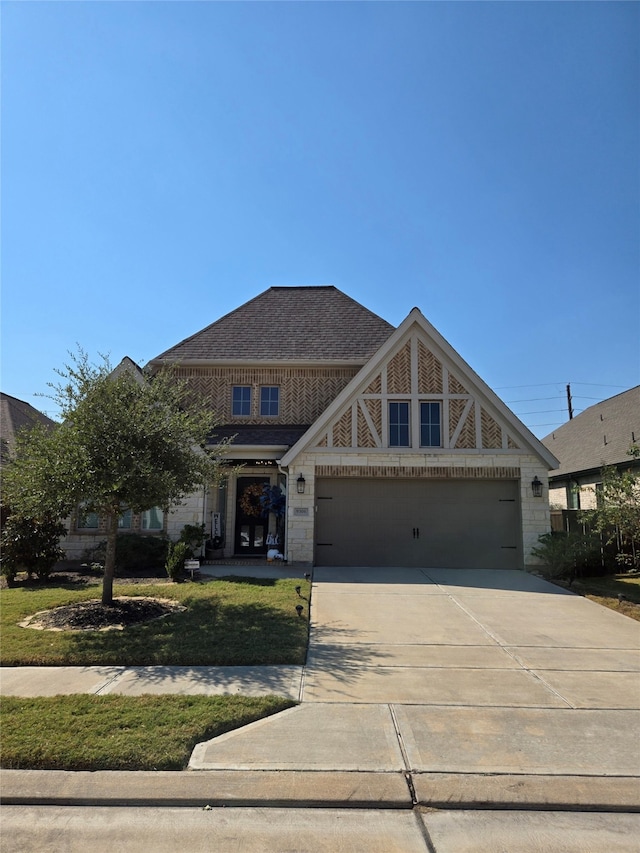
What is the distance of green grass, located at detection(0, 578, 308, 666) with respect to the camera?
6859mm

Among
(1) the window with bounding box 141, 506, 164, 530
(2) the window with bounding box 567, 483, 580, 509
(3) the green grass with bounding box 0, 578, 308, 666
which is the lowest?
(3) the green grass with bounding box 0, 578, 308, 666

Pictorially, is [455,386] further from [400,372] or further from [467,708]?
[467,708]

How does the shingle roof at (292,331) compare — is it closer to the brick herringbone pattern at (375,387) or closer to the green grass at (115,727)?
the brick herringbone pattern at (375,387)

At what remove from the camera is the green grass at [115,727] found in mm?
4285

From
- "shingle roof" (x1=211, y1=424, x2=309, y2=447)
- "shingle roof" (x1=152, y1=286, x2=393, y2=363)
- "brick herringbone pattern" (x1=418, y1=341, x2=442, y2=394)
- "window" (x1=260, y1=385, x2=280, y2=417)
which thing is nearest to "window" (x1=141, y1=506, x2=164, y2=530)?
"shingle roof" (x1=211, y1=424, x2=309, y2=447)

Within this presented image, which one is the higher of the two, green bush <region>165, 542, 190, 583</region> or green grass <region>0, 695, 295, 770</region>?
green bush <region>165, 542, 190, 583</region>

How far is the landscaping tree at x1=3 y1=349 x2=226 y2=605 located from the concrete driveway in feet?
11.8

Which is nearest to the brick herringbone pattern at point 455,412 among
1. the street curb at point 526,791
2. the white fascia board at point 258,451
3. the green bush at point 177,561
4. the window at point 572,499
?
the white fascia board at point 258,451

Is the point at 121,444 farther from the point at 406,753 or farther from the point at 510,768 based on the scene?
the point at 510,768

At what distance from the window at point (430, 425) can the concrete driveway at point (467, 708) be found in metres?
6.13

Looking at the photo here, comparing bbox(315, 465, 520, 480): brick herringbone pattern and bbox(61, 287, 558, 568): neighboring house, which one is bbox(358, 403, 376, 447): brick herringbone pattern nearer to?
bbox(61, 287, 558, 568): neighboring house

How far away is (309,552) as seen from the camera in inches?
591

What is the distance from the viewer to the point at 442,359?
15672 millimetres

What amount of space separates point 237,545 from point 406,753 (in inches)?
503
